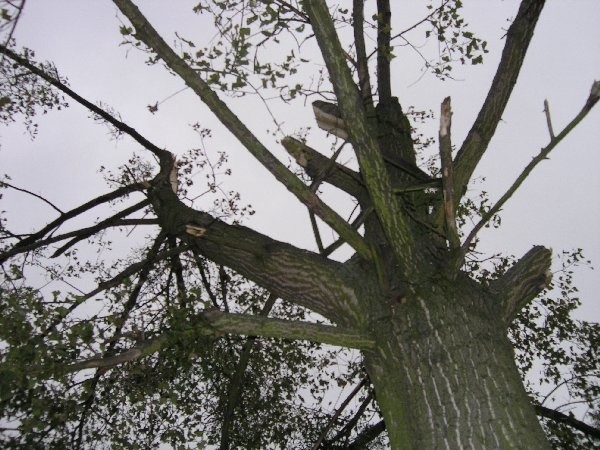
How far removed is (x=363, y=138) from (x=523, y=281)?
6.19 feet

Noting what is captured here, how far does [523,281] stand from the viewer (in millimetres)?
3674

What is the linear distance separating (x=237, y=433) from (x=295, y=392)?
1089 mm

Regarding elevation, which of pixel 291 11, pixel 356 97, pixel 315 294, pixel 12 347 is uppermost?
pixel 291 11

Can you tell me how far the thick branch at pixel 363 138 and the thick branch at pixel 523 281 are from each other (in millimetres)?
860

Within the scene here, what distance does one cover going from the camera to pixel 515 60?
3.75 meters

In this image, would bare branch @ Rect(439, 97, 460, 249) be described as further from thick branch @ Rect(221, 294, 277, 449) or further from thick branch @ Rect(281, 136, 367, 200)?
thick branch @ Rect(221, 294, 277, 449)

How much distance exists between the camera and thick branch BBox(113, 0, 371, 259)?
293cm

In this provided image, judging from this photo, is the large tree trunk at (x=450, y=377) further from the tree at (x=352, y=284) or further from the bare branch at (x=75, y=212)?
the bare branch at (x=75, y=212)

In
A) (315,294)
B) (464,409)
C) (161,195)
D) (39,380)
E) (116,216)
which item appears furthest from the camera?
(116,216)

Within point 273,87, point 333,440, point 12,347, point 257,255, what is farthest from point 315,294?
point 333,440

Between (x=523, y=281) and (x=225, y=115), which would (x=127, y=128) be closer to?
(x=225, y=115)

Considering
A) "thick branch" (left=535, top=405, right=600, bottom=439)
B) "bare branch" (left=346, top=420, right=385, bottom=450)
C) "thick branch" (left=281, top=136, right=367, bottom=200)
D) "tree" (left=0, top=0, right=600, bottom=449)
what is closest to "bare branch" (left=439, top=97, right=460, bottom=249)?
"tree" (left=0, top=0, right=600, bottom=449)

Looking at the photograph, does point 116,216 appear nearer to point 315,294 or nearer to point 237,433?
point 315,294

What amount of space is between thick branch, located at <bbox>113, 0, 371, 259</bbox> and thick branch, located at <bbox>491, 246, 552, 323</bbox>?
1428 mm
